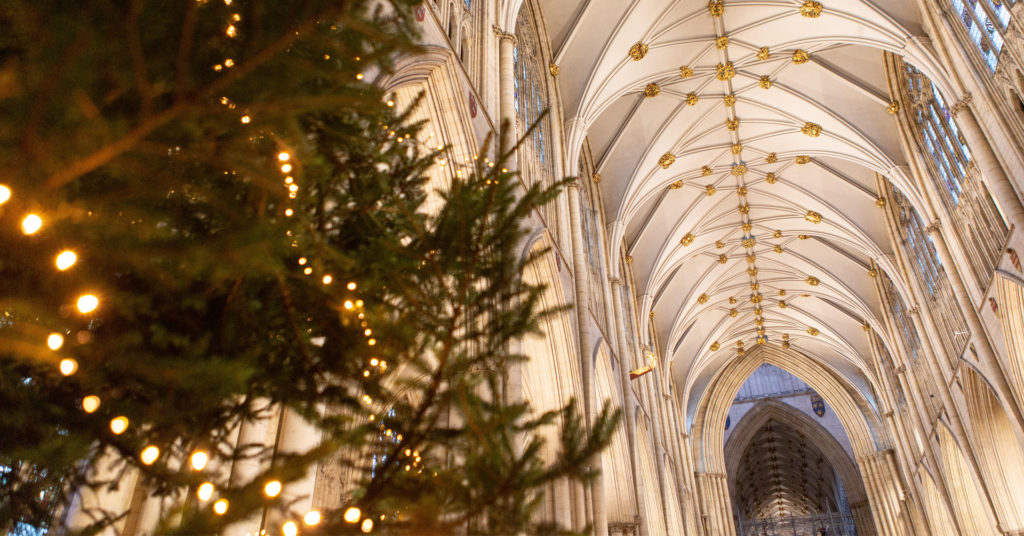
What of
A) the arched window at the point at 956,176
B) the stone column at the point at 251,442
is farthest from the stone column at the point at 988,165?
the stone column at the point at 251,442

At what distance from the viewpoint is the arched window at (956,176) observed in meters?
11.4

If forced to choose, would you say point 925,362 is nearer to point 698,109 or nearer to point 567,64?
point 698,109

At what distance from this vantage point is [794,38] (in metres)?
13.7

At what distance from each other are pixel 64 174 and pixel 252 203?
56cm

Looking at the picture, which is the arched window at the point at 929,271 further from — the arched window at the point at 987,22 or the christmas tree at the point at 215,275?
the christmas tree at the point at 215,275

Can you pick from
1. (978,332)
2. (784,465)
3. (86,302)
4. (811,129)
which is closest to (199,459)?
(86,302)

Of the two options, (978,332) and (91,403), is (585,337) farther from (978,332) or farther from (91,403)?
(91,403)

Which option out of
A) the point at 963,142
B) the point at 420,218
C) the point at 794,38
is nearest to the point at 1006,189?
the point at 963,142

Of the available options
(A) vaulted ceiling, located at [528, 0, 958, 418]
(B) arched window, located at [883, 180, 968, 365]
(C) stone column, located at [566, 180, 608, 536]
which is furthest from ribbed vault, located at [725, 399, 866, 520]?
(C) stone column, located at [566, 180, 608, 536]

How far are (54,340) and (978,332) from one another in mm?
14823

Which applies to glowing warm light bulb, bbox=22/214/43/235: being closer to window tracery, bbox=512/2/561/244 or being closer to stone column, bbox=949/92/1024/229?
window tracery, bbox=512/2/561/244

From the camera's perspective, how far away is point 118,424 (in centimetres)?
164

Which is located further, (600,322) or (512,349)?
(600,322)

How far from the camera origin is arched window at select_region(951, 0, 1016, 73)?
30.4 feet
